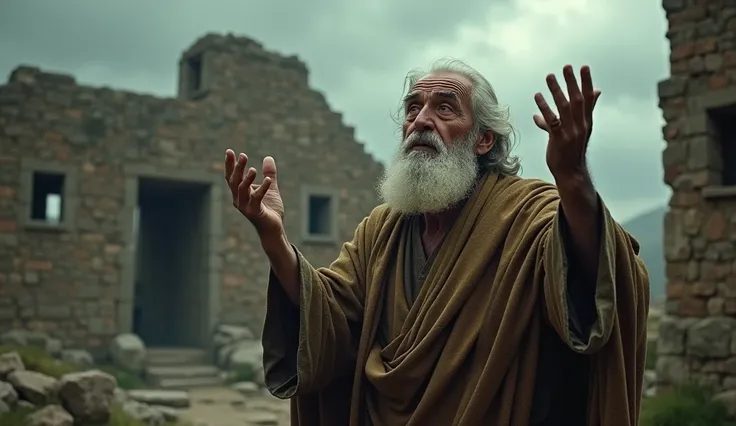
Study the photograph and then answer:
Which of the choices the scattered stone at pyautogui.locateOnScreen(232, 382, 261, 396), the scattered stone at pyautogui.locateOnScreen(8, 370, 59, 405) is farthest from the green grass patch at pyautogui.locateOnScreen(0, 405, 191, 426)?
the scattered stone at pyautogui.locateOnScreen(232, 382, 261, 396)

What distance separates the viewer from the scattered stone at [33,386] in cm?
635

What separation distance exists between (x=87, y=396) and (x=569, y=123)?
5.51 meters

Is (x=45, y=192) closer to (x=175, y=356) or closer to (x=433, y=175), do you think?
(x=175, y=356)

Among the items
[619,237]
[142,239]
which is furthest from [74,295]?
[619,237]

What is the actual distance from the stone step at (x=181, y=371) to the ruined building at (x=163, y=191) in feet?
2.53

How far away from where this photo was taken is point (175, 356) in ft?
40.3

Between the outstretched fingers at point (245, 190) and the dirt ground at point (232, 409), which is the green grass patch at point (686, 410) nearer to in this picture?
the dirt ground at point (232, 409)

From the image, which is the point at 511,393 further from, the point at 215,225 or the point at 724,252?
the point at 215,225

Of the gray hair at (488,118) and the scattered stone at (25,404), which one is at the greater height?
the gray hair at (488,118)

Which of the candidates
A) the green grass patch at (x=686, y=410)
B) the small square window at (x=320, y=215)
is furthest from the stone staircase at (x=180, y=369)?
the green grass patch at (x=686, y=410)

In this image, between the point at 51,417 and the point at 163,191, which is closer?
the point at 51,417

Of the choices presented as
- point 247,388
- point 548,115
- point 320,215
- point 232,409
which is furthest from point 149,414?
point 320,215

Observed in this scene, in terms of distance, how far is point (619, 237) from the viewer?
206cm

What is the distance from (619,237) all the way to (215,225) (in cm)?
1137
